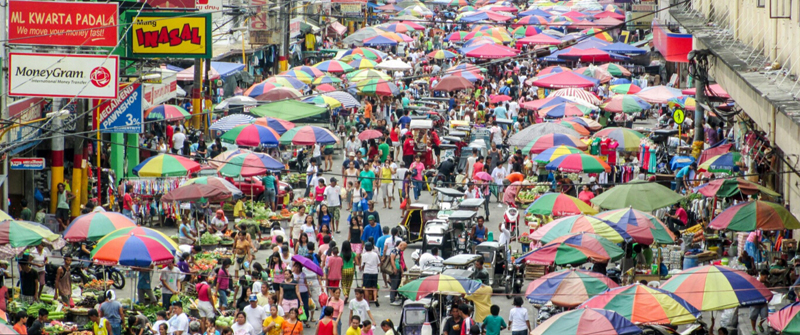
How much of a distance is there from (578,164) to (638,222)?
532 centimetres

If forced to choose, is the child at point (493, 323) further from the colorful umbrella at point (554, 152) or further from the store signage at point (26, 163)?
the store signage at point (26, 163)

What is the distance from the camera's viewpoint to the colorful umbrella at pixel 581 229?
677 inches

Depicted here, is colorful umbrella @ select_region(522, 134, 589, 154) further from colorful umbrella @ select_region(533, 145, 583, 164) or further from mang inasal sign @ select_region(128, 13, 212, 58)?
Answer: mang inasal sign @ select_region(128, 13, 212, 58)

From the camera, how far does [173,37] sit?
72.0 ft

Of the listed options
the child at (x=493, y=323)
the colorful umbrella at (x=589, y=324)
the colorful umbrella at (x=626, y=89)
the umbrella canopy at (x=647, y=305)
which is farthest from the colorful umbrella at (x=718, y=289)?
the colorful umbrella at (x=626, y=89)

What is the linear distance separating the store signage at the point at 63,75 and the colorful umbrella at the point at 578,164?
932 cm

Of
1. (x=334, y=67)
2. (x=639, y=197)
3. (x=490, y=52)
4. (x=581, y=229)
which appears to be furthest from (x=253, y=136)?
(x=490, y=52)

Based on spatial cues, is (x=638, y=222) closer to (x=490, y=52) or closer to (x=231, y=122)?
(x=231, y=122)

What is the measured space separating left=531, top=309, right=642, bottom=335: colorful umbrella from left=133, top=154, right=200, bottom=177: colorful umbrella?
11455 millimetres

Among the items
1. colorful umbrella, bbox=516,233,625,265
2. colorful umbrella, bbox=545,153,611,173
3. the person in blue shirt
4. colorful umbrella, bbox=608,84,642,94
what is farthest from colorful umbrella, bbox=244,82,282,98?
colorful umbrella, bbox=516,233,625,265

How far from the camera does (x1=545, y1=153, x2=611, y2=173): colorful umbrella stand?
22.8 m

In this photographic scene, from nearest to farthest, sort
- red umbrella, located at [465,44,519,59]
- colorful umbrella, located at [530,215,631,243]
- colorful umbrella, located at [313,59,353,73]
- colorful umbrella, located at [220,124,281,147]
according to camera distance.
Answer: colorful umbrella, located at [530,215,631,243]
colorful umbrella, located at [220,124,281,147]
colorful umbrella, located at [313,59,353,73]
red umbrella, located at [465,44,519,59]

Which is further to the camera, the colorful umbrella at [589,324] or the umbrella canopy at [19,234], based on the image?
the umbrella canopy at [19,234]

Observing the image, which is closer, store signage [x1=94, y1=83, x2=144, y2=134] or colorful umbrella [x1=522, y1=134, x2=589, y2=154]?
store signage [x1=94, y1=83, x2=144, y2=134]
